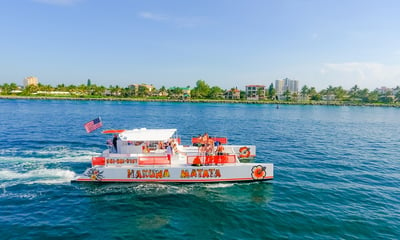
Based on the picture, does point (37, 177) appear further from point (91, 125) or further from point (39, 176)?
point (91, 125)

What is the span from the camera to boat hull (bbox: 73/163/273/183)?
1706 cm

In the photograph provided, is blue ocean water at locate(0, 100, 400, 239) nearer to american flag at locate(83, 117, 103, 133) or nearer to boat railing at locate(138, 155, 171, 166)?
boat railing at locate(138, 155, 171, 166)

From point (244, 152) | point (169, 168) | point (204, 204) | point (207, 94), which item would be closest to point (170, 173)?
point (169, 168)

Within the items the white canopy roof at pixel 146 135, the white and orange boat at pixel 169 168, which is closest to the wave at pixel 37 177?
the white and orange boat at pixel 169 168

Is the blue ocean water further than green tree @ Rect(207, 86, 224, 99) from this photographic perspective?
No

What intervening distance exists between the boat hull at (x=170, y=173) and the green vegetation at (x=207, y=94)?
5676 inches

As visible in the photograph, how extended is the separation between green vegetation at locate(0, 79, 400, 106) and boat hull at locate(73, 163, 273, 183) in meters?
144

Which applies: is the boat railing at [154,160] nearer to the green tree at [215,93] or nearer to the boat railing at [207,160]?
the boat railing at [207,160]

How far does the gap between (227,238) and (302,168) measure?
13.3 metres

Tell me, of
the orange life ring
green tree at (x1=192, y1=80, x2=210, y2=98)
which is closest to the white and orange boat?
the orange life ring

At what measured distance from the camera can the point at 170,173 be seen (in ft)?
56.2

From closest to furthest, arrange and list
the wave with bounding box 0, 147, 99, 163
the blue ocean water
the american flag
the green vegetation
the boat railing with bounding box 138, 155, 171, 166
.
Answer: the blue ocean water → the boat railing with bounding box 138, 155, 171, 166 → the american flag → the wave with bounding box 0, 147, 99, 163 → the green vegetation

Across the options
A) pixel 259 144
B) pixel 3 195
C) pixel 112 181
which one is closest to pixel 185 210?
pixel 112 181

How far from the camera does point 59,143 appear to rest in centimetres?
2889
